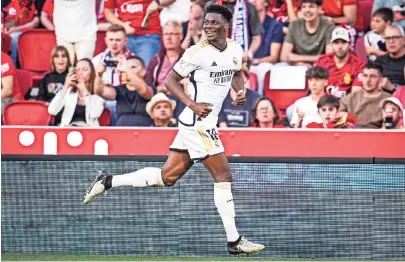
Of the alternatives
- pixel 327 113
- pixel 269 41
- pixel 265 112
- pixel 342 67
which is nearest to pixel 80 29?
pixel 269 41

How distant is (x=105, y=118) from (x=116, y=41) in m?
1.12

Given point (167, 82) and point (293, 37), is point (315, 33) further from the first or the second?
point (167, 82)

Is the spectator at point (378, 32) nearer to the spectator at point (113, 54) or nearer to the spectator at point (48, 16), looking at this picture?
the spectator at point (113, 54)

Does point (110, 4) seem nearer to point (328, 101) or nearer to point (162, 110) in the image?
point (162, 110)

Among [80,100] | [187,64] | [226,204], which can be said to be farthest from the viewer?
[80,100]

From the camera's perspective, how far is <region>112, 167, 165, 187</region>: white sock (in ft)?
29.3

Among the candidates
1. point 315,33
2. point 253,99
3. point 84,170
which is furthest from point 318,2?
point 84,170

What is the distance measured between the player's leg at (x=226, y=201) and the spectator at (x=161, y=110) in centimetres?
353

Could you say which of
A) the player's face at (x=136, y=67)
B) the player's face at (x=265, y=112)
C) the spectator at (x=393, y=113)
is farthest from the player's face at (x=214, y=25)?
the player's face at (x=136, y=67)

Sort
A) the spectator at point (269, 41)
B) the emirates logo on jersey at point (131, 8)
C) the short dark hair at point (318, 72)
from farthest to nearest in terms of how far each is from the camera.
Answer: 1. the emirates logo on jersey at point (131, 8)
2. the spectator at point (269, 41)
3. the short dark hair at point (318, 72)

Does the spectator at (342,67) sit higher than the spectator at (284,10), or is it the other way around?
the spectator at (284,10)

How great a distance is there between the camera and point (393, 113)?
1205cm

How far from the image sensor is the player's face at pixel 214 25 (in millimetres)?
8461

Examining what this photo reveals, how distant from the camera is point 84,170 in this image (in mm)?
10172
